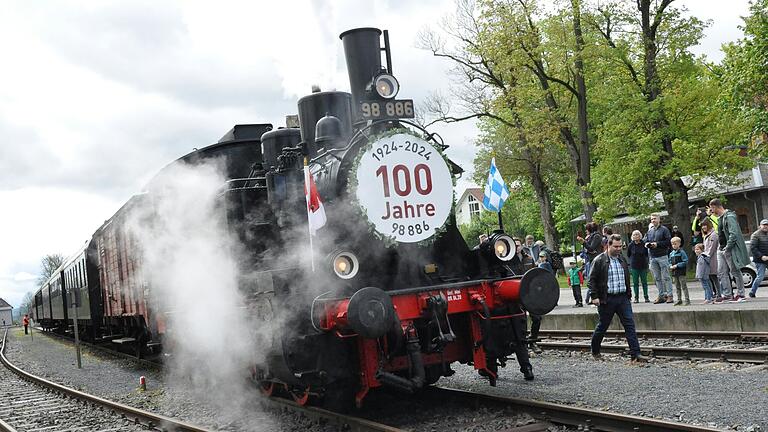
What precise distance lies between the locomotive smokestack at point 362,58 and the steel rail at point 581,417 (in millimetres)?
3054

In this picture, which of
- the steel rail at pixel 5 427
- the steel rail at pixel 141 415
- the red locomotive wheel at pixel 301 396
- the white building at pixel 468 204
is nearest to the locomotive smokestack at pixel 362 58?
the red locomotive wheel at pixel 301 396

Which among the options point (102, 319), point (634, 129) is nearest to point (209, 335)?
point (102, 319)

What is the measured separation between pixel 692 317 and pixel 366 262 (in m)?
6.39

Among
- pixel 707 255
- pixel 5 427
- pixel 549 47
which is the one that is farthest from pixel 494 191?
pixel 549 47

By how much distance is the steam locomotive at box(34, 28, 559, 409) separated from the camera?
588 cm

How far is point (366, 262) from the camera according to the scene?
6340 mm

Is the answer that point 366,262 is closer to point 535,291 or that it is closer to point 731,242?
point 535,291

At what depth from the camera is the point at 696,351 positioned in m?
8.25

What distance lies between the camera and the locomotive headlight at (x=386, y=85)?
659 centimetres

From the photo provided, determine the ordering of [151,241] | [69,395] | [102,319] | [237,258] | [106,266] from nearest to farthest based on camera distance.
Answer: [237,258] → [151,241] → [69,395] → [106,266] → [102,319]

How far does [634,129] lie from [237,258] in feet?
59.2

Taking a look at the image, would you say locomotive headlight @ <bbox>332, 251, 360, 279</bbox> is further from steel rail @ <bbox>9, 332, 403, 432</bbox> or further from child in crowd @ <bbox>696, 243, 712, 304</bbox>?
child in crowd @ <bbox>696, 243, 712, 304</bbox>

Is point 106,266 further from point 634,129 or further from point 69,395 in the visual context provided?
point 634,129

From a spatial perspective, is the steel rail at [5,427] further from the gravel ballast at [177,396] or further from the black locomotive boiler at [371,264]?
the black locomotive boiler at [371,264]
